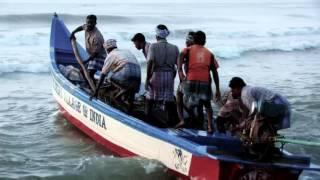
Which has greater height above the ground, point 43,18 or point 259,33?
point 43,18

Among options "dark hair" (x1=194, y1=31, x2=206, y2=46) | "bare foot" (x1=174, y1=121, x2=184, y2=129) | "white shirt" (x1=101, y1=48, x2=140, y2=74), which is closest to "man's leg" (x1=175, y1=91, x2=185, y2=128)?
"bare foot" (x1=174, y1=121, x2=184, y2=129)

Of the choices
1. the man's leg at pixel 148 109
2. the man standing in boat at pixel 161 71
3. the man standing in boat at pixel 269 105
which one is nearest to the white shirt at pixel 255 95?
the man standing in boat at pixel 269 105

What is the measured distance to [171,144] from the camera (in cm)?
774

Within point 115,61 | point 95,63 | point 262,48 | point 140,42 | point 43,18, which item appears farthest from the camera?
→ point 43,18

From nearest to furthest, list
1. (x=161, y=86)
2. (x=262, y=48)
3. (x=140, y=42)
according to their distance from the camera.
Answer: (x=161, y=86) < (x=140, y=42) < (x=262, y=48)

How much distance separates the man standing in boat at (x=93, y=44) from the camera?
33.7ft

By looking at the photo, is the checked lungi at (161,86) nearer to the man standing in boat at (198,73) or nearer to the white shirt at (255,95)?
the man standing in boat at (198,73)

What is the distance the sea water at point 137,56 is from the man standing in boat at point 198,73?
3.42 feet

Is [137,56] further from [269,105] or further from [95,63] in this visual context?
[269,105]

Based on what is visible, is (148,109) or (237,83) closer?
(237,83)

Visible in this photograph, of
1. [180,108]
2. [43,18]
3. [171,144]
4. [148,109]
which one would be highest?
[180,108]

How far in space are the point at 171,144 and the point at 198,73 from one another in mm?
1026

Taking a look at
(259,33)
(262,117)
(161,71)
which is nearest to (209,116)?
(161,71)

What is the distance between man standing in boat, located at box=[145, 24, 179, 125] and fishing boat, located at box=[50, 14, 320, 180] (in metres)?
0.49
